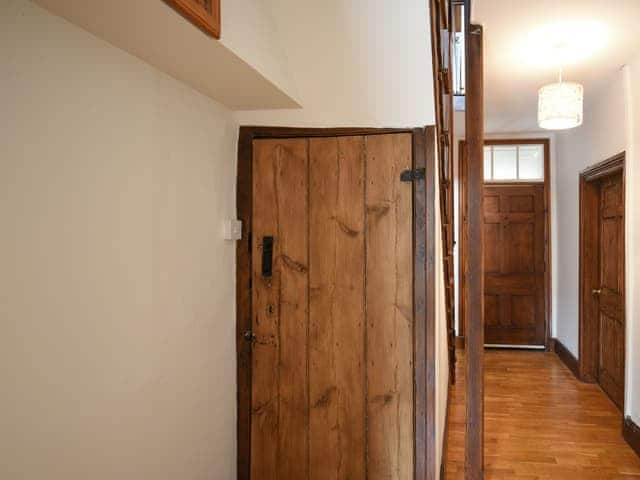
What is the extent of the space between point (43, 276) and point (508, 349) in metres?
5.30

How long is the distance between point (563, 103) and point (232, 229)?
2253 millimetres

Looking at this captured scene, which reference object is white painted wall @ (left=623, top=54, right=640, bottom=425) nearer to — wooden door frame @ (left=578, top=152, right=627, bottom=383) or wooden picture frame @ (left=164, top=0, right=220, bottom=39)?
wooden door frame @ (left=578, top=152, right=627, bottom=383)

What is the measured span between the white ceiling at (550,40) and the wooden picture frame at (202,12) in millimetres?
1643

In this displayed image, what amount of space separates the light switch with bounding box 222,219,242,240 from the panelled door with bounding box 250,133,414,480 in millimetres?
88

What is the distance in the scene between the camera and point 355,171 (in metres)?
2.26

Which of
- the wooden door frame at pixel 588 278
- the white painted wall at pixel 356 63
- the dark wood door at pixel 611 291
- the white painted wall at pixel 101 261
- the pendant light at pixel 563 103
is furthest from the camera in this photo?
the wooden door frame at pixel 588 278

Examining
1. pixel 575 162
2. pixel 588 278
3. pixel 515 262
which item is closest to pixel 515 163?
pixel 575 162

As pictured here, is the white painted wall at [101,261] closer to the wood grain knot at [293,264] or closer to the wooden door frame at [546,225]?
the wood grain knot at [293,264]

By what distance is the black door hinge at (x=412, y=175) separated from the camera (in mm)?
2178

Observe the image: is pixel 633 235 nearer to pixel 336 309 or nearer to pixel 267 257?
pixel 336 309

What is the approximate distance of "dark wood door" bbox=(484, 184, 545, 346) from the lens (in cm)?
555

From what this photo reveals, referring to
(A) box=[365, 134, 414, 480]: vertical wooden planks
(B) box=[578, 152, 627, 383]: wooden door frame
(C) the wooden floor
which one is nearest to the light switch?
(A) box=[365, 134, 414, 480]: vertical wooden planks

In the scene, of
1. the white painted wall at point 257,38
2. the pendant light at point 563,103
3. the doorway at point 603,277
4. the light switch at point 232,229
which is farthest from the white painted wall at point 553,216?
the white painted wall at point 257,38

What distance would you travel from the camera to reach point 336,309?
2.30 m
